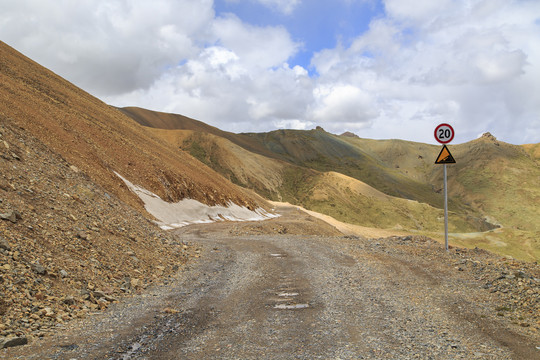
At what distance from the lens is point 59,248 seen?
32.0 ft

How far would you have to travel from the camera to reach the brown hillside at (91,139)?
26578mm

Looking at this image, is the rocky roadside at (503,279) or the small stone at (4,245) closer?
the rocky roadside at (503,279)

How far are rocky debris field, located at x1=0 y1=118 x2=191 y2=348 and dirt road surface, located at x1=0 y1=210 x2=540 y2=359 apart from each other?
655 mm

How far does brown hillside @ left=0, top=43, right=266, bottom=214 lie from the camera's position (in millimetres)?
26578

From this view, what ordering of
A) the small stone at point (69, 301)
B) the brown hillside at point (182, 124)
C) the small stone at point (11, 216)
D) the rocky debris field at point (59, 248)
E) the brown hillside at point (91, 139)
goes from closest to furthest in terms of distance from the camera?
the rocky debris field at point (59, 248) < the small stone at point (69, 301) < the small stone at point (11, 216) < the brown hillside at point (91, 139) < the brown hillside at point (182, 124)

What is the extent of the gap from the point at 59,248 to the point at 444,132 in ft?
44.6

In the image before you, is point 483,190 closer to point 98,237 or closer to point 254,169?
point 254,169

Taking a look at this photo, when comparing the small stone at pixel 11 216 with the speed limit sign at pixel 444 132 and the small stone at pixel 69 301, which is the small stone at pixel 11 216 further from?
the speed limit sign at pixel 444 132

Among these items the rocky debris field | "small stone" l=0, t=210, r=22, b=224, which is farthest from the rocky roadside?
"small stone" l=0, t=210, r=22, b=224

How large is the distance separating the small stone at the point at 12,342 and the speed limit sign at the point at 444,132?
1396cm

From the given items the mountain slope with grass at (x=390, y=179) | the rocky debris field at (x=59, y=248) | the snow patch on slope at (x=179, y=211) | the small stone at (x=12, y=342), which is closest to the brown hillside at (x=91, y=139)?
the snow patch on slope at (x=179, y=211)

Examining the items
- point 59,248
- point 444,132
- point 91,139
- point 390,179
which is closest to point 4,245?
point 59,248

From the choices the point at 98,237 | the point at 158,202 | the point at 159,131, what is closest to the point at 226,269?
the point at 98,237

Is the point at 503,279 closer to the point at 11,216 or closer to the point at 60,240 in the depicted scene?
the point at 60,240
